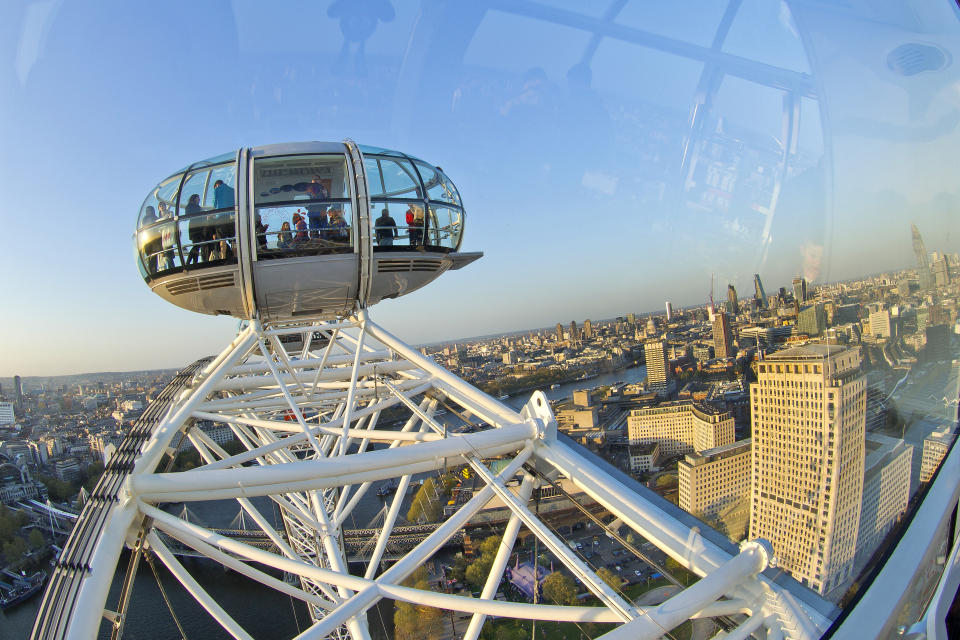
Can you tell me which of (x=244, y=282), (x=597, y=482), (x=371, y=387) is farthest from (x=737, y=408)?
(x=371, y=387)

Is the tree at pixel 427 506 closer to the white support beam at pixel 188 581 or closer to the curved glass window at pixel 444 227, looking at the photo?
the curved glass window at pixel 444 227

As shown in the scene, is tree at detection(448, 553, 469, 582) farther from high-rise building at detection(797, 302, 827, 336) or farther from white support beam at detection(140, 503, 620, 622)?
high-rise building at detection(797, 302, 827, 336)

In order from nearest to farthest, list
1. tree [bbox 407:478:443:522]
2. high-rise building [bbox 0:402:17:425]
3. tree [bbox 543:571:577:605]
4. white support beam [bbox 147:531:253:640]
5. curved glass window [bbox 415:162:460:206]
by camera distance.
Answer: white support beam [bbox 147:531:253:640] → curved glass window [bbox 415:162:460:206] → tree [bbox 543:571:577:605] → tree [bbox 407:478:443:522] → high-rise building [bbox 0:402:17:425]

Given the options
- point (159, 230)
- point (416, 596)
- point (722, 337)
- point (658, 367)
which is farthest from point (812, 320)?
point (159, 230)

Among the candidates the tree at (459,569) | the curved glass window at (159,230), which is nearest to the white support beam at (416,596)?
the curved glass window at (159,230)

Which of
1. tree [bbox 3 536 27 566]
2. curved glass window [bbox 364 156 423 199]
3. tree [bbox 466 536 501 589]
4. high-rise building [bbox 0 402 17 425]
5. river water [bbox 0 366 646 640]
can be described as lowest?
river water [bbox 0 366 646 640]

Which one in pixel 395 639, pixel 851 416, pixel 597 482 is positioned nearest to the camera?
pixel 851 416

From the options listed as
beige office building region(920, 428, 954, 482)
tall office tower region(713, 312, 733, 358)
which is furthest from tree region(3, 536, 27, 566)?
beige office building region(920, 428, 954, 482)

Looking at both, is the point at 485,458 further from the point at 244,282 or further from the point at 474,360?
the point at 474,360
